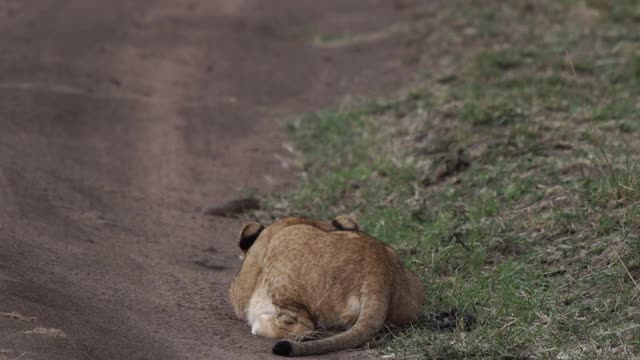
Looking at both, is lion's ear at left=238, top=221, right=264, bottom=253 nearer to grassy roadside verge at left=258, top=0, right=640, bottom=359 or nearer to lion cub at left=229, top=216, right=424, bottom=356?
lion cub at left=229, top=216, right=424, bottom=356

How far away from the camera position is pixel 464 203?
26.9 ft

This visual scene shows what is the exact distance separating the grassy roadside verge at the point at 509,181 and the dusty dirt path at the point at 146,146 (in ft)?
2.21

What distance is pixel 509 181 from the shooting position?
8281 millimetres

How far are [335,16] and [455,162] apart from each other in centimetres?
880

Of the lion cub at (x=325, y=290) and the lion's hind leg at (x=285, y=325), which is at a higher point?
the lion cub at (x=325, y=290)

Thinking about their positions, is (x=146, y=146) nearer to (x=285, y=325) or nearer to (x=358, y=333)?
(x=285, y=325)

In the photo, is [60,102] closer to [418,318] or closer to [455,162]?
[455,162]

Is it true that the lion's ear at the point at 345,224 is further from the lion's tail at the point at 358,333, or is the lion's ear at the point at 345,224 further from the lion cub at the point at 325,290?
the lion's tail at the point at 358,333

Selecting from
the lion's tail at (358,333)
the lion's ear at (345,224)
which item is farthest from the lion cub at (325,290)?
the lion's ear at (345,224)

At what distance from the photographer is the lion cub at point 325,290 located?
5.55 metres

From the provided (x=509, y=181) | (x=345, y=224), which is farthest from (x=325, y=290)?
(x=509, y=181)

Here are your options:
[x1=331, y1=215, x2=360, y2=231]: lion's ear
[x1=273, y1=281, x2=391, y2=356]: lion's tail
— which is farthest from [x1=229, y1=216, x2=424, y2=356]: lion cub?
[x1=331, y1=215, x2=360, y2=231]: lion's ear

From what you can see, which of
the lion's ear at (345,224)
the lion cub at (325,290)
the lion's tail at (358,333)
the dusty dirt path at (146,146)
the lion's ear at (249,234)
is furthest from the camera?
the lion's ear at (249,234)

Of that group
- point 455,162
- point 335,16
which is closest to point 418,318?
point 455,162
